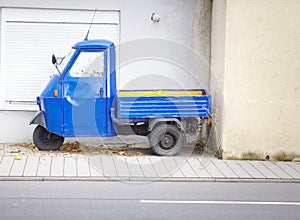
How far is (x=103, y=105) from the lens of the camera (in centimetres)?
1408

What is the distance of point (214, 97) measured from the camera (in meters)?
15.2

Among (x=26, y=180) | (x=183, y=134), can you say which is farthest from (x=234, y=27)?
(x=26, y=180)

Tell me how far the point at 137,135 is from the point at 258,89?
274 centimetres

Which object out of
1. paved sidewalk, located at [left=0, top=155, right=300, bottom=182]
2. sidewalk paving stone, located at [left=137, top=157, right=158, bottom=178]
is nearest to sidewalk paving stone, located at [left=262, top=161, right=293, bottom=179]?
paved sidewalk, located at [left=0, top=155, right=300, bottom=182]

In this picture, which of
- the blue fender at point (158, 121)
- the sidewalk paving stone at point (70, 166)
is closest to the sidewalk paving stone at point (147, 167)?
the blue fender at point (158, 121)

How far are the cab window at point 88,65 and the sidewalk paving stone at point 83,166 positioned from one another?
1708mm

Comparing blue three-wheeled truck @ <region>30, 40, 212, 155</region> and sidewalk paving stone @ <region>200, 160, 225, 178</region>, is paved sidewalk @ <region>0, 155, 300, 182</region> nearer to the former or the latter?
sidewalk paving stone @ <region>200, 160, 225, 178</region>

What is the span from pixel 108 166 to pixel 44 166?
3.85ft

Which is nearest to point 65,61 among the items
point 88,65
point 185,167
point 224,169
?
point 88,65

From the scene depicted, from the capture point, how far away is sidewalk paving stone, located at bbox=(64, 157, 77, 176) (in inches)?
487

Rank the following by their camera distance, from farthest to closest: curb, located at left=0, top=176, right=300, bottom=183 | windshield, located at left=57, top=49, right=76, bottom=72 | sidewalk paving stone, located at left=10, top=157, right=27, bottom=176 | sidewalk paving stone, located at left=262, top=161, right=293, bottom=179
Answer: windshield, located at left=57, top=49, right=76, bottom=72 < sidewalk paving stone, located at left=262, top=161, right=293, bottom=179 < sidewalk paving stone, located at left=10, top=157, right=27, bottom=176 < curb, located at left=0, top=176, right=300, bottom=183

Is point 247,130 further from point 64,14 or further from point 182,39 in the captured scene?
point 64,14

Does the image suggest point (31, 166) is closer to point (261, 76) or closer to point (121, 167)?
point (121, 167)

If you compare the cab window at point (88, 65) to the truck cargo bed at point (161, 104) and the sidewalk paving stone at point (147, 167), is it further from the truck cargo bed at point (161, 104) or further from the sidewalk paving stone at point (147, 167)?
the sidewalk paving stone at point (147, 167)
